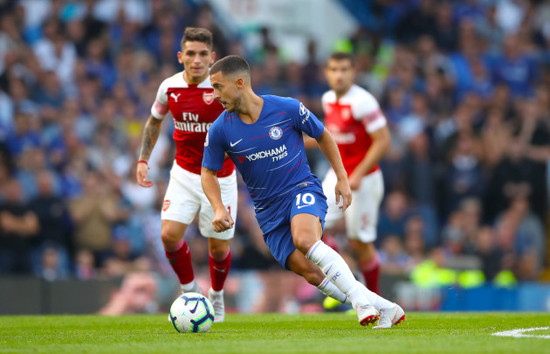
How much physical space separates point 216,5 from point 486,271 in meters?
8.21

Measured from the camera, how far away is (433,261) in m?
14.6

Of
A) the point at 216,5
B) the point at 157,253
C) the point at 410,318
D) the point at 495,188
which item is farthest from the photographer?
the point at 216,5

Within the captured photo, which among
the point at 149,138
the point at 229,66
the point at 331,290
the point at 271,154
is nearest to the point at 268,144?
the point at 271,154

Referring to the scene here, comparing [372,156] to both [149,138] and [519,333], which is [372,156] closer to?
[149,138]

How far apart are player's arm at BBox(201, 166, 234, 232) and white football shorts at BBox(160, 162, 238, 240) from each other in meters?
1.40

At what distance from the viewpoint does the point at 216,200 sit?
25.3 ft

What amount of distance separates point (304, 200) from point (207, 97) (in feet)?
6.35

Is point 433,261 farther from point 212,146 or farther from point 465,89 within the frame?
point 212,146

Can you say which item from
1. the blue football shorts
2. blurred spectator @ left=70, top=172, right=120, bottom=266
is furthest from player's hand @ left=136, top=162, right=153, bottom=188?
blurred spectator @ left=70, top=172, right=120, bottom=266

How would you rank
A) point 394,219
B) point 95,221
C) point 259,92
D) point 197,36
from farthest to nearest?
point 259,92, point 394,219, point 95,221, point 197,36

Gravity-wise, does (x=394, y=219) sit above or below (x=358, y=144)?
below

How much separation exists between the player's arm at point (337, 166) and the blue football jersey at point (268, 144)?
87 millimetres

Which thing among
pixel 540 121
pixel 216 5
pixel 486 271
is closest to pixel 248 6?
pixel 216 5

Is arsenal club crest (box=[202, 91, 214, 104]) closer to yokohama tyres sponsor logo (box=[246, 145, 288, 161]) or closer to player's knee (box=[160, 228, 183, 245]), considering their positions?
player's knee (box=[160, 228, 183, 245])
